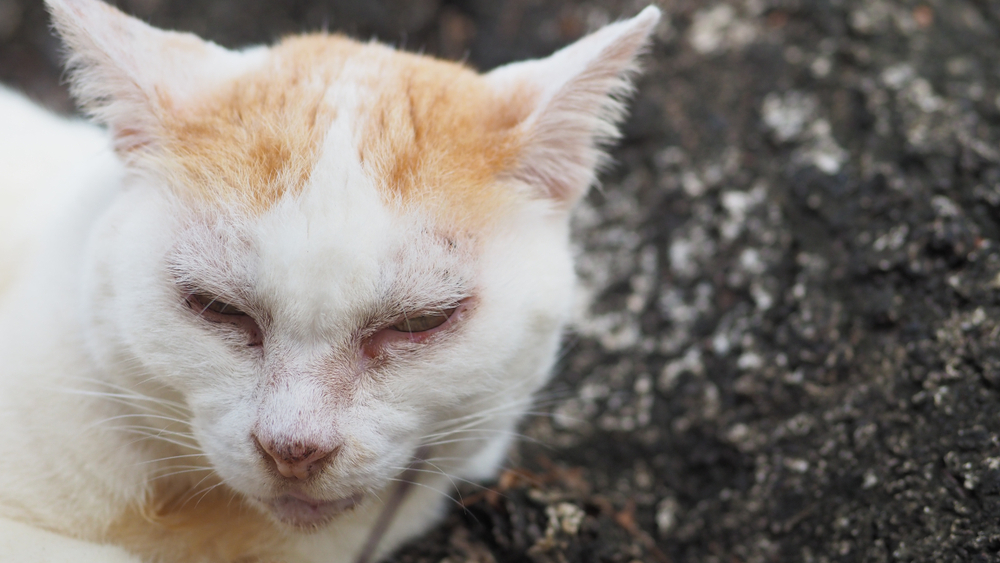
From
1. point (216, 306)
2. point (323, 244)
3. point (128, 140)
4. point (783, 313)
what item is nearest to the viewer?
point (323, 244)

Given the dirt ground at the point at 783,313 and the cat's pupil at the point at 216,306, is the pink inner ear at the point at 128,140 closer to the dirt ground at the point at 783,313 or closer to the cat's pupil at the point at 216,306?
the cat's pupil at the point at 216,306

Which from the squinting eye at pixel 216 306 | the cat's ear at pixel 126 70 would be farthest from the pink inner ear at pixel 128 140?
the squinting eye at pixel 216 306

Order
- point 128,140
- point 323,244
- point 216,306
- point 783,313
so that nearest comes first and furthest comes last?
point 323,244
point 216,306
point 128,140
point 783,313

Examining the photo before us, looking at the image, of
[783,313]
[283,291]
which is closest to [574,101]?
[283,291]

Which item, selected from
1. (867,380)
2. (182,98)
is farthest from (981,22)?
(182,98)

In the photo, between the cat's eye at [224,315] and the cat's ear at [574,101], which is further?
the cat's ear at [574,101]

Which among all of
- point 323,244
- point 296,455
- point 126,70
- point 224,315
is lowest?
point 296,455

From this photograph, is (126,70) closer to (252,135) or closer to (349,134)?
(252,135)
